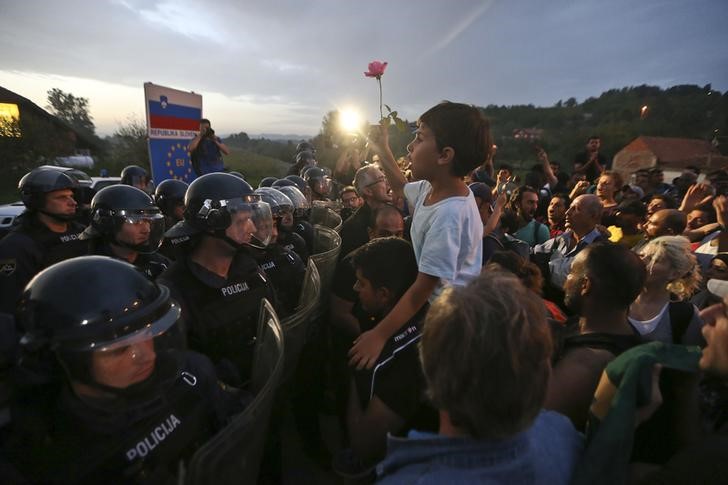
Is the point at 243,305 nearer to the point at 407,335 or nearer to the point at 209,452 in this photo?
the point at 407,335

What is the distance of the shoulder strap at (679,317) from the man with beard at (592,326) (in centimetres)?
71

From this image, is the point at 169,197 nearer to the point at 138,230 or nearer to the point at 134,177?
the point at 138,230

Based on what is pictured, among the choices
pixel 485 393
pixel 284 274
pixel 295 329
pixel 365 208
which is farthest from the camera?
pixel 365 208

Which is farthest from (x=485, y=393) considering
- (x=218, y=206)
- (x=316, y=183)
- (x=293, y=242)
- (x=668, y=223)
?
(x=316, y=183)

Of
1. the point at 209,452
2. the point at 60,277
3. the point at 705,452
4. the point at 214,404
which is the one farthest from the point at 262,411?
the point at 705,452

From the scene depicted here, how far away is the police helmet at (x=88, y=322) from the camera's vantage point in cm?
A: 129

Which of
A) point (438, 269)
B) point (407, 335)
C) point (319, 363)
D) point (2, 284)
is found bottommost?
point (319, 363)

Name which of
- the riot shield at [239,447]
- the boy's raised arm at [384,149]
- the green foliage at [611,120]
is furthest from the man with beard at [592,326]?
the green foliage at [611,120]

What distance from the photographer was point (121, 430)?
1.30m

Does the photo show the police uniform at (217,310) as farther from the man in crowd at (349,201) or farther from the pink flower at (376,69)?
the man in crowd at (349,201)

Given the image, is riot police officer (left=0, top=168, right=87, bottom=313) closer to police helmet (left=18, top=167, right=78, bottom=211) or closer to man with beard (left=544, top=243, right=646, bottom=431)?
police helmet (left=18, top=167, right=78, bottom=211)

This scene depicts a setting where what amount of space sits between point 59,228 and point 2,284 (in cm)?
126

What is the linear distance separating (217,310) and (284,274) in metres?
1.05

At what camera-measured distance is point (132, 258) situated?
3.20 m
